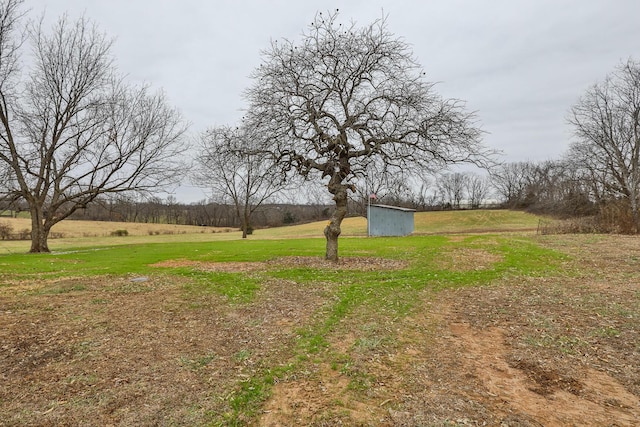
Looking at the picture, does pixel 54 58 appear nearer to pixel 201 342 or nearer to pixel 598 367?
pixel 201 342

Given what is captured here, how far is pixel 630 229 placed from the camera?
24797 millimetres

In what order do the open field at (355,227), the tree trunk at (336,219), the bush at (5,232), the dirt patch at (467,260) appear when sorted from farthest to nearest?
the open field at (355,227)
the bush at (5,232)
the tree trunk at (336,219)
the dirt patch at (467,260)

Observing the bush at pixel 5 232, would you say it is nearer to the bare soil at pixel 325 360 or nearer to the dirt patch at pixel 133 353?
the bare soil at pixel 325 360

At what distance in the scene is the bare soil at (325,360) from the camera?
348 centimetres

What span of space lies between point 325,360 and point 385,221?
3346 cm

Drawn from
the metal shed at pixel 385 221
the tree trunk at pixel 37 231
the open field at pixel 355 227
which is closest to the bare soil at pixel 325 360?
the tree trunk at pixel 37 231

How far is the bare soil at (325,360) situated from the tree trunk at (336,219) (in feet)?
17.6

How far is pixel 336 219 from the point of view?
1355 centimetres

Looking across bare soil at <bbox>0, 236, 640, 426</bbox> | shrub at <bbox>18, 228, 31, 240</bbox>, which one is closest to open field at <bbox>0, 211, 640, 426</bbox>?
bare soil at <bbox>0, 236, 640, 426</bbox>

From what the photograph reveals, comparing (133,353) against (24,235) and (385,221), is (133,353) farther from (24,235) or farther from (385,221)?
(24,235)

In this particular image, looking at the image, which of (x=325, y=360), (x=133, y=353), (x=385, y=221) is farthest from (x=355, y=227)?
(x=133, y=353)

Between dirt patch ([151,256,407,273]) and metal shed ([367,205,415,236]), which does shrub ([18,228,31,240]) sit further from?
metal shed ([367,205,415,236])

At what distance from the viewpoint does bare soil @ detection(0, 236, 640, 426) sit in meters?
3.48

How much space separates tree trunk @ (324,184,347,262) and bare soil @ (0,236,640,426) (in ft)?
17.6
